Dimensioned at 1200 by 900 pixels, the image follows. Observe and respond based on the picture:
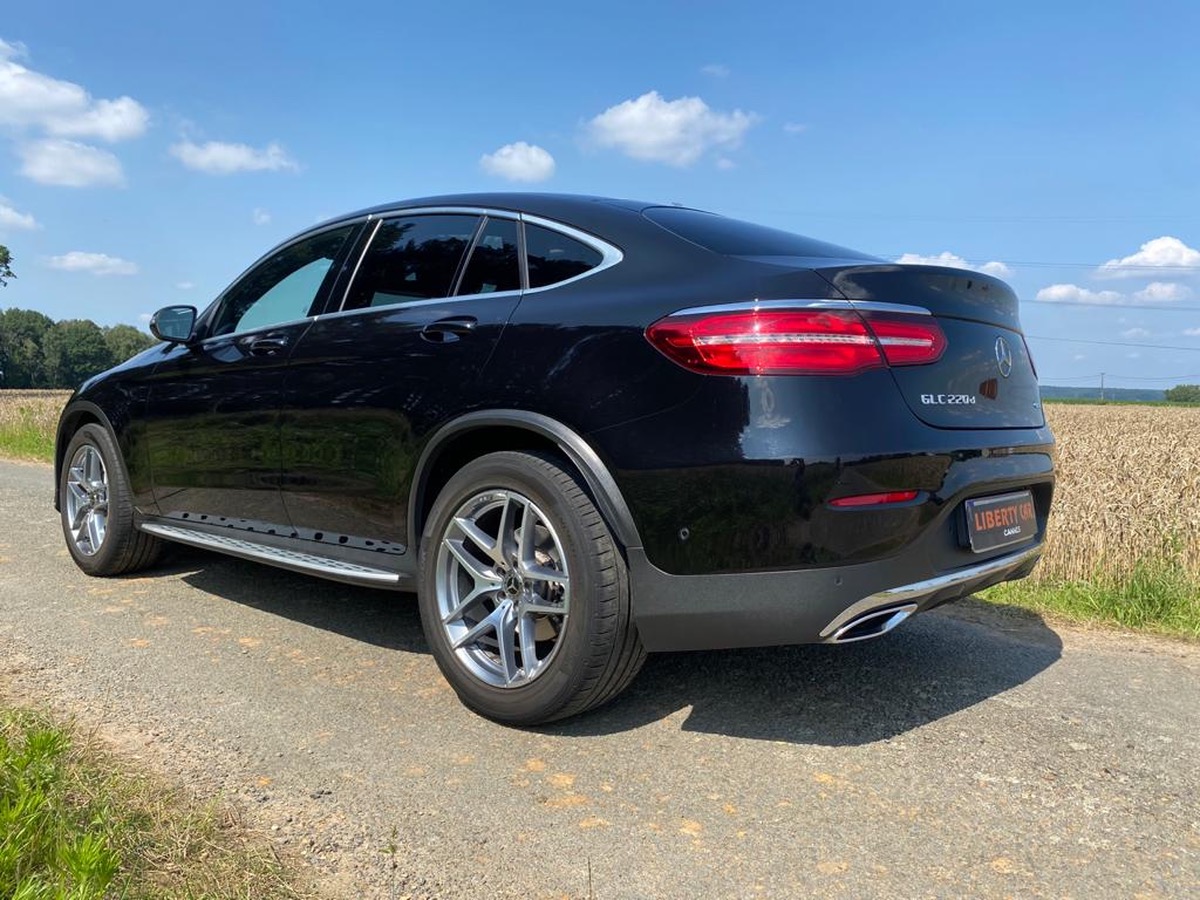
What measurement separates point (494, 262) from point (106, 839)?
2096mm

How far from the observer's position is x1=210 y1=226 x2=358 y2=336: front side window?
3910 millimetres

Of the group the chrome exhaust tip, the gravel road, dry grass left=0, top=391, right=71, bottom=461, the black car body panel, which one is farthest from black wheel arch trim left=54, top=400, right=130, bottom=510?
dry grass left=0, top=391, right=71, bottom=461

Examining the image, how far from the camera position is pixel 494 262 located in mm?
3217

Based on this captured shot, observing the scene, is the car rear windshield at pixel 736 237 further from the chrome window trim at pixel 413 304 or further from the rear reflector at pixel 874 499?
the rear reflector at pixel 874 499

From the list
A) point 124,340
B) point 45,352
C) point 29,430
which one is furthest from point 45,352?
point 29,430

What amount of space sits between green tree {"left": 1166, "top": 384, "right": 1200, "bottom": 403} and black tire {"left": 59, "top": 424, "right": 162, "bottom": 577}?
87.4 meters

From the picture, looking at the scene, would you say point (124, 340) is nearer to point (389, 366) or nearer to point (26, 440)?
point (26, 440)

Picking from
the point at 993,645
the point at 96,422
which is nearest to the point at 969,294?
the point at 993,645

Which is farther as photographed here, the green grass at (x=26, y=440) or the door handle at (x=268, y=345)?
the green grass at (x=26, y=440)

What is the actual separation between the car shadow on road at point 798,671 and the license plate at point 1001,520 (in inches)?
26.1

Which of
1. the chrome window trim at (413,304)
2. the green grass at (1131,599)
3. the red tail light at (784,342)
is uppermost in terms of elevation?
the chrome window trim at (413,304)

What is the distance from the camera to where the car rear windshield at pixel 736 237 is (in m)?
2.82

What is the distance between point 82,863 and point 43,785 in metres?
0.51

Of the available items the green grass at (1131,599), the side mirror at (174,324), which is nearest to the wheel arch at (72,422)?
the side mirror at (174,324)
